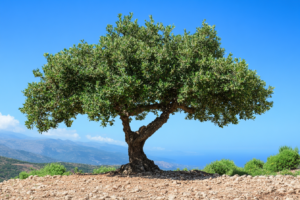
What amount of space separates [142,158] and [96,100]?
6.72 metres

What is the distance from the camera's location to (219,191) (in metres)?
10.6

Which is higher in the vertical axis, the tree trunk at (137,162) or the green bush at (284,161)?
the green bush at (284,161)

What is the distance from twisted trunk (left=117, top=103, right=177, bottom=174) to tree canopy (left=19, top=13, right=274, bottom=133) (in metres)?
1.81

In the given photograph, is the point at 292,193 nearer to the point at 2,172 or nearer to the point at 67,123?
the point at 67,123

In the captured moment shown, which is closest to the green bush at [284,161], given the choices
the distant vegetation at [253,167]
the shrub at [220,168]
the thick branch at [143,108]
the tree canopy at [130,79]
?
the distant vegetation at [253,167]

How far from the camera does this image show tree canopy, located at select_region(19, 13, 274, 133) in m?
13.2

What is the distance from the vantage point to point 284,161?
24.4 m

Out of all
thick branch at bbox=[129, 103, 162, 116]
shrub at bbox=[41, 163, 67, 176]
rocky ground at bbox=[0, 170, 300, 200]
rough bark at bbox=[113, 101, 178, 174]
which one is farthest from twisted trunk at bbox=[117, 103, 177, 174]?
shrub at bbox=[41, 163, 67, 176]

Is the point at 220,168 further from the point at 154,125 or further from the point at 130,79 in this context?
the point at 130,79

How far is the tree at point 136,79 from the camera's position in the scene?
43.6 ft

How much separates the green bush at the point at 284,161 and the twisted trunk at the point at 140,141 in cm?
1441

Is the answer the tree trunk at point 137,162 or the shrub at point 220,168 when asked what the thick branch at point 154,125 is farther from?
the shrub at point 220,168

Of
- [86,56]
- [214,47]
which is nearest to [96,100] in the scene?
[86,56]

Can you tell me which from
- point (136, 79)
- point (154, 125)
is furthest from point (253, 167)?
point (136, 79)
